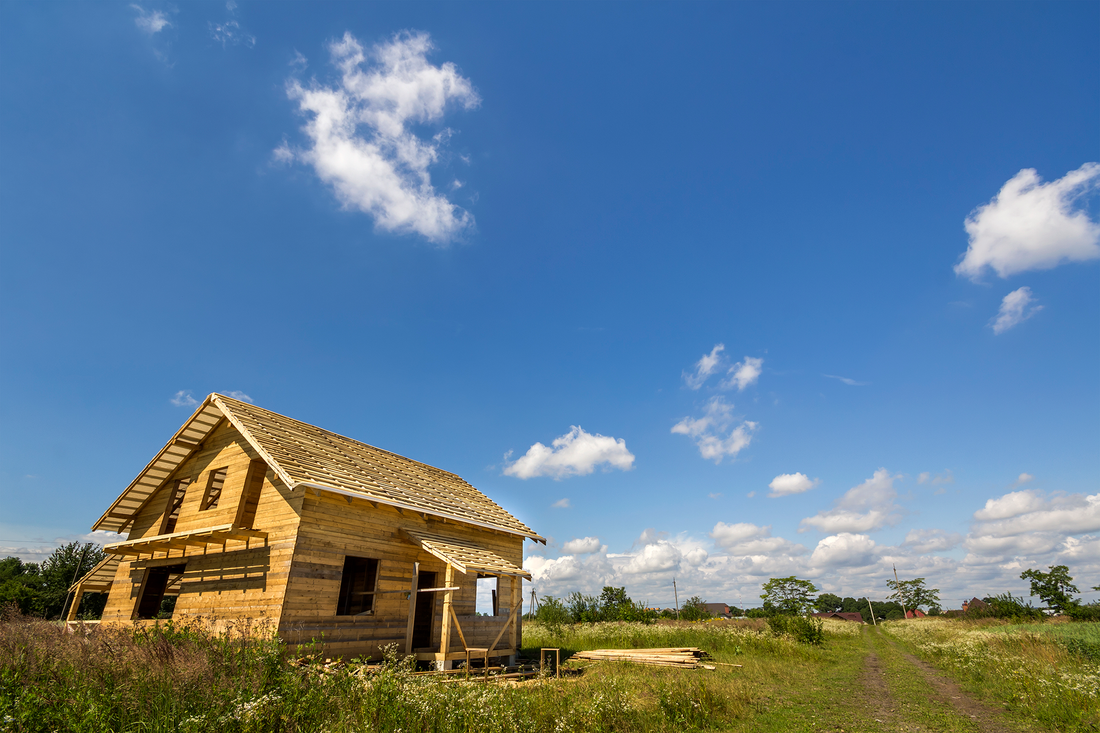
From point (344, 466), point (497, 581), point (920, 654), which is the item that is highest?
point (344, 466)

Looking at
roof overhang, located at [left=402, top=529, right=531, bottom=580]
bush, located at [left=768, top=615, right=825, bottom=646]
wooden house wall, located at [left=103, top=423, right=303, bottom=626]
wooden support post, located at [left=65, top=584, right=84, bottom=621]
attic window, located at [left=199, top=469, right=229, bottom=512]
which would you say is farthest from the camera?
bush, located at [left=768, top=615, right=825, bottom=646]

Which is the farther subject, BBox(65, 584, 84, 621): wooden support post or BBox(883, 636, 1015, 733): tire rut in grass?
BBox(65, 584, 84, 621): wooden support post

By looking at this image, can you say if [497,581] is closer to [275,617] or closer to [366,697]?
[275,617]

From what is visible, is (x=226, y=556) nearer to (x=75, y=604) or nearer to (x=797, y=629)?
(x=75, y=604)

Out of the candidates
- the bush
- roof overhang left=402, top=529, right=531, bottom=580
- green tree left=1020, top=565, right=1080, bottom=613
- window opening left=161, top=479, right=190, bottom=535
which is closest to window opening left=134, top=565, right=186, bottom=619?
window opening left=161, top=479, right=190, bottom=535

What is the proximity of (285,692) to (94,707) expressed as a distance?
6.15ft

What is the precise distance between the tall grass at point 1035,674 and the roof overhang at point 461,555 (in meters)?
11.9

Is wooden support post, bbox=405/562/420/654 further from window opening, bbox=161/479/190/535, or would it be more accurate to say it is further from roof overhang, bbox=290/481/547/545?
window opening, bbox=161/479/190/535

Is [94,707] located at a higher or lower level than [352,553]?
lower

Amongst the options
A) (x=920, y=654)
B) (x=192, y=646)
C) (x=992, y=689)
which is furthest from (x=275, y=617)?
(x=920, y=654)

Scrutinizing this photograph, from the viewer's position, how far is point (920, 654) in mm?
24312

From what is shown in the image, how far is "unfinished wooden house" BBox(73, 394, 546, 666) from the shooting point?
41.2ft

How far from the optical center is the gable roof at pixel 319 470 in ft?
44.1

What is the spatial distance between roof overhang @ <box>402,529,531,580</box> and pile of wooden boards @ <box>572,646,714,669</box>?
5.14 meters
